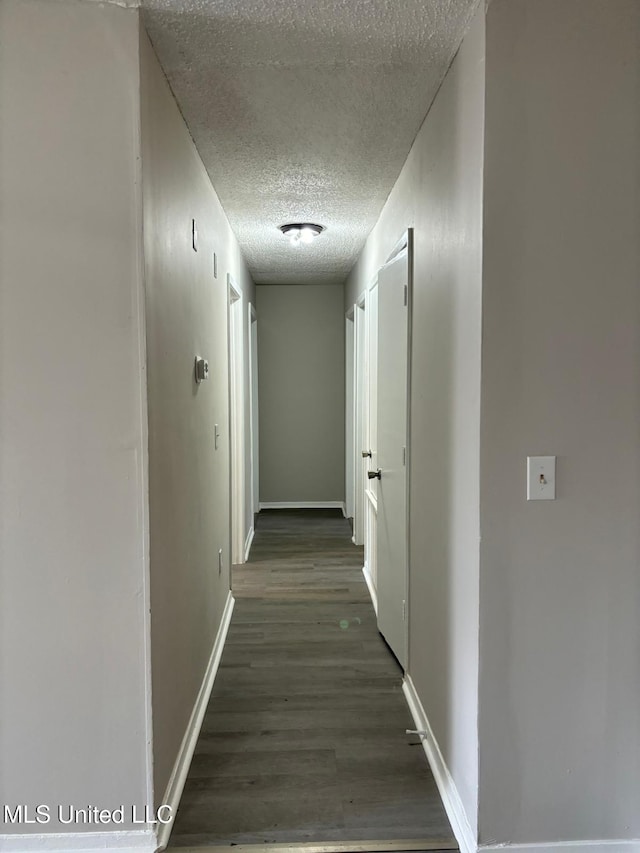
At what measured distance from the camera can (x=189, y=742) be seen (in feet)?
6.70

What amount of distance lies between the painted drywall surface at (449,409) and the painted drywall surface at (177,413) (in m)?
0.89

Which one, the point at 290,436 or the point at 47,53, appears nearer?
the point at 47,53

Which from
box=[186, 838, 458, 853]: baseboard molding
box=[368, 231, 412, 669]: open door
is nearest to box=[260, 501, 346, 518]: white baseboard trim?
box=[368, 231, 412, 669]: open door

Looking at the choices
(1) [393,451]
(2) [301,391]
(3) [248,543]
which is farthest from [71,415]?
(2) [301,391]

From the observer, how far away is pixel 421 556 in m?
2.22

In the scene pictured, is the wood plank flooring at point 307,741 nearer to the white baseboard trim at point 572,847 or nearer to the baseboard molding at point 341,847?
the baseboard molding at point 341,847

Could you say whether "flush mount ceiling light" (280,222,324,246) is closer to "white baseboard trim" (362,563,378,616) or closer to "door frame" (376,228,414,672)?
"door frame" (376,228,414,672)

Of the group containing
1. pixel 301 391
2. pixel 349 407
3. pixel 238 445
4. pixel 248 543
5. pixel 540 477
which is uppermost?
pixel 301 391

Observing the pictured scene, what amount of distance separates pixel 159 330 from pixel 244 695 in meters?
1.67

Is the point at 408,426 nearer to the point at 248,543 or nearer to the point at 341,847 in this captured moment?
the point at 341,847

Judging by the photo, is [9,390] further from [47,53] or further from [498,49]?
[498,49]

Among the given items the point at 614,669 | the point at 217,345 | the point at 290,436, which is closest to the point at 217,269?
the point at 217,345

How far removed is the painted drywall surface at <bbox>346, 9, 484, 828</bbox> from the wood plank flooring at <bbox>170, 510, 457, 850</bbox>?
0.67 ft

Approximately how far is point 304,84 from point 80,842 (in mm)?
2383
